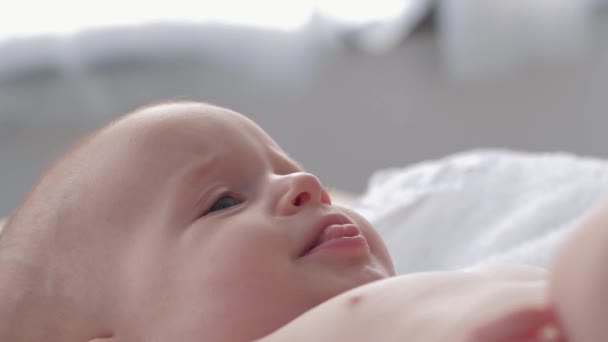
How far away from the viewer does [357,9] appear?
208 centimetres

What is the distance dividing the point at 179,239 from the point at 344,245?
15cm

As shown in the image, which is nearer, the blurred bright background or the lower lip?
the lower lip

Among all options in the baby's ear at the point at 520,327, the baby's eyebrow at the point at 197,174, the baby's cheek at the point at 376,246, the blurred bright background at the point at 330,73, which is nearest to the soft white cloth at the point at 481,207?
the baby's cheek at the point at 376,246

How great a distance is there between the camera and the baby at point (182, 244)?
0.81 metres

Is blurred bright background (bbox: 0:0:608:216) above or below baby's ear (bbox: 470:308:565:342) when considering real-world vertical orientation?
above

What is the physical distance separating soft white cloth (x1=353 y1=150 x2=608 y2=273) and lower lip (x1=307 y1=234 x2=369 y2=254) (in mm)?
403

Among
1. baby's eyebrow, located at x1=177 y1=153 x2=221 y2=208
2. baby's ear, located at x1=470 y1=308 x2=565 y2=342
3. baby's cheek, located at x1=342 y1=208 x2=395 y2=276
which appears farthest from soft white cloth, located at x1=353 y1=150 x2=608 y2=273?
baby's ear, located at x1=470 y1=308 x2=565 y2=342

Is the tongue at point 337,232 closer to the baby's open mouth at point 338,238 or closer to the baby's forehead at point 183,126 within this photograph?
the baby's open mouth at point 338,238

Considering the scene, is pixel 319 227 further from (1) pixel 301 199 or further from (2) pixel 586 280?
(2) pixel 586 280

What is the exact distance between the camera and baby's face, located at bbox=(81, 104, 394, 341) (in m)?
0.81

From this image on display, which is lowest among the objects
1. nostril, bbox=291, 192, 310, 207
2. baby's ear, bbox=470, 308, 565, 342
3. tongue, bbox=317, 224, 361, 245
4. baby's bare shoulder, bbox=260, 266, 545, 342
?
baby's ear, bbox=470, 308, 565, 342

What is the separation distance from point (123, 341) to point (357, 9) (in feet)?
4.43

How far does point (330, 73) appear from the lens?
7.13 feet

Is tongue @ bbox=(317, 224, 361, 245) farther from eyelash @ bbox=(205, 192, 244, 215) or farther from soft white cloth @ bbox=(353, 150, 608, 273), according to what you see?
soft white cloth @ bbox=(353, 150, 608, 273)
